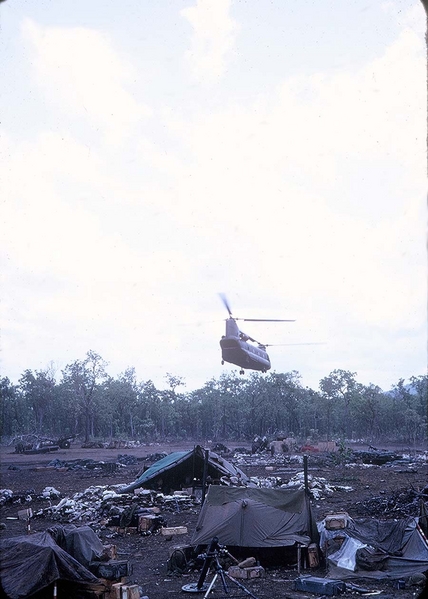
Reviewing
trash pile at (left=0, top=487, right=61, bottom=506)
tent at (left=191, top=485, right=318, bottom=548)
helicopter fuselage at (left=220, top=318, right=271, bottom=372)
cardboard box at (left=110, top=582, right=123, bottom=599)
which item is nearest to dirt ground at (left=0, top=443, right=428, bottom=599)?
trash pile at (left=0, top=487, right=61, bottom=506)

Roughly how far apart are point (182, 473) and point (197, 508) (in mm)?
2990

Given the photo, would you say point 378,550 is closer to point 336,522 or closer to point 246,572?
point 336,522

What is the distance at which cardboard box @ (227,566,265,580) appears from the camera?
36.8 feet

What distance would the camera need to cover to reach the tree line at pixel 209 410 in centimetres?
8562

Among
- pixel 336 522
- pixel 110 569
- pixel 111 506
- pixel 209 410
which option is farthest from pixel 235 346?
pixel 209 410

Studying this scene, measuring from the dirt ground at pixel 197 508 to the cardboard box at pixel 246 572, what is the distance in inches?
5.6

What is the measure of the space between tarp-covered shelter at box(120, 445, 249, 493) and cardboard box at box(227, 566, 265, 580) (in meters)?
10.8

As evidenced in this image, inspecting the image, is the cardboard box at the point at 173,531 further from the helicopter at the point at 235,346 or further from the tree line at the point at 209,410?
the tree line at the point at 209,410

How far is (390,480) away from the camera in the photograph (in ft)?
96.8

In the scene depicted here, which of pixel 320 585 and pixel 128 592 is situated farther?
pixel 320 585

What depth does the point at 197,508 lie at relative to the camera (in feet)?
66.0

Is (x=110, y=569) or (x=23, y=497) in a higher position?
(x=110, y=569)

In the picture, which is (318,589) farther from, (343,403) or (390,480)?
(343,403)

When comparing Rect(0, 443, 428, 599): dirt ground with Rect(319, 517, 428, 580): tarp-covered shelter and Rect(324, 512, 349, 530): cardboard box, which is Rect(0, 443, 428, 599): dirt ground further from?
Rect(324, 512, 349, 530): cardboard box
